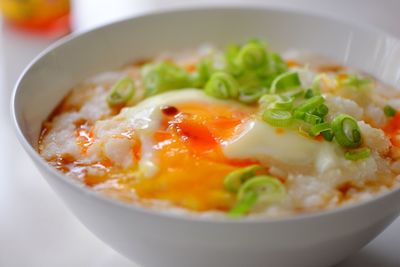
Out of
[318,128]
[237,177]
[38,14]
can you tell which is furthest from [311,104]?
[38,14]

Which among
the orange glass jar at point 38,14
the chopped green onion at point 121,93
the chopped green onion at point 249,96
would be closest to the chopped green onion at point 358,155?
the chopped green onion at point 249,96

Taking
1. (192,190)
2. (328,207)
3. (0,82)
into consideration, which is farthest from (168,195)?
(0,82)

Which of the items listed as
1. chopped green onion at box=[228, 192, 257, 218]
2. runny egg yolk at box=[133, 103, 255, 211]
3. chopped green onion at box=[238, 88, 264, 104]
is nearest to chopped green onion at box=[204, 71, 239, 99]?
chopped green onion at box=[238, 88, 264, 104]

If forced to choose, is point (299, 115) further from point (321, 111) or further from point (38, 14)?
point (38, 14)

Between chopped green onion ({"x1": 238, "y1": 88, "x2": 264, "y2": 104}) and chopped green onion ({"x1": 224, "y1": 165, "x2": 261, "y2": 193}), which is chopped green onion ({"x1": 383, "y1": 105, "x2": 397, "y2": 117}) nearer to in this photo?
chopped green onion ({"x1": 238, "y1": 88, "x2": 264, "y2": 104})

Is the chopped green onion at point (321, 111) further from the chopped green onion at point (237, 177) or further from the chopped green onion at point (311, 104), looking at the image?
the chopped green onion at point (237, 177)

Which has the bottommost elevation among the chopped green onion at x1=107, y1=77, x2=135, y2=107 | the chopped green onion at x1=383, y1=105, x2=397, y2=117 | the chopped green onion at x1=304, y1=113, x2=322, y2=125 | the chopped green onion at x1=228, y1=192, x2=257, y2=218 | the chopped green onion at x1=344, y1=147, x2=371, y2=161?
the chopped green onion at x1=107, y1=77, x2=135, y2=107

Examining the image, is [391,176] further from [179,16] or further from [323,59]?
[179,16]

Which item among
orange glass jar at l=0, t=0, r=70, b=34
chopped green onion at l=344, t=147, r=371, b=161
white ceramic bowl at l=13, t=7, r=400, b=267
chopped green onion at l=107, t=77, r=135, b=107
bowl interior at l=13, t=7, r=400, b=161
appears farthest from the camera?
orange glass jar at l=0, t=0, r=70, b=34
